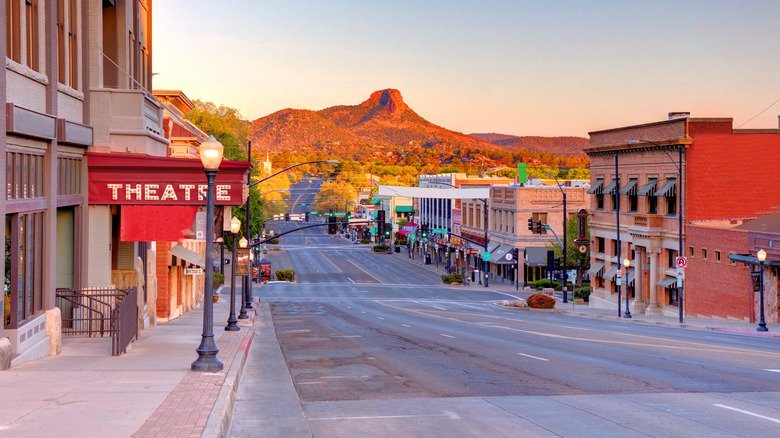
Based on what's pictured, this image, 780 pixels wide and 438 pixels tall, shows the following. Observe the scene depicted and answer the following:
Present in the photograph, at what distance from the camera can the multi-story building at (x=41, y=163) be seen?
15492mm

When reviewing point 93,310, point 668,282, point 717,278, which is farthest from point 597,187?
point 93,310

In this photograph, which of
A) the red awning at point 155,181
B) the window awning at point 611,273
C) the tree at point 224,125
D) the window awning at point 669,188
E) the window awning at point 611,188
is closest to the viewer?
the red awning at point 155,181

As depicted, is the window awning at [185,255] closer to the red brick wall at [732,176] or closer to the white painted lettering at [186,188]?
the white painted lettering at [186,188]

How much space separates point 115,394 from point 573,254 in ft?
233

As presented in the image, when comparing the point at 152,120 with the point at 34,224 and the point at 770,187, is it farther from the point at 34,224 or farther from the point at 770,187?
the point at 770,187

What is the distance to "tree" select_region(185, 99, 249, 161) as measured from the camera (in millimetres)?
75438

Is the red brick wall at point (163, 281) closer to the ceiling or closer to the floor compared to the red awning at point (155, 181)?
closer to the floor

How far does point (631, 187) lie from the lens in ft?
184

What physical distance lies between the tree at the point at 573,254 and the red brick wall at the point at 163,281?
5198cm

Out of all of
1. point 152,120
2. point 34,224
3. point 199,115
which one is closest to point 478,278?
point 199,115

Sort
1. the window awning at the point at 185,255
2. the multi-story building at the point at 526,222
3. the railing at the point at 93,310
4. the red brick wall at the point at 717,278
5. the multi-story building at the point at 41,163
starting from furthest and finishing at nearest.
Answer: the multi-story building at the point at 526,222 < the red brick wall at the point at 717,278 < the window awning at the point at 185,255 < the railing at the point at 93,310 < the multi-story building at the point at 41,163

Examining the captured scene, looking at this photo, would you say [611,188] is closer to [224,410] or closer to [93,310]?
[93,310]

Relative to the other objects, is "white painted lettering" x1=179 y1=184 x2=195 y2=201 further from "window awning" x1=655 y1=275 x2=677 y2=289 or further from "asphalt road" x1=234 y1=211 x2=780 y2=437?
"window awning" x1=655 y1=275 x2=677 y2=289

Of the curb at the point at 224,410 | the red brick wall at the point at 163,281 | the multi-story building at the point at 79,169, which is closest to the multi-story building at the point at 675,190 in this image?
the red brick wall at the point at 163,281
